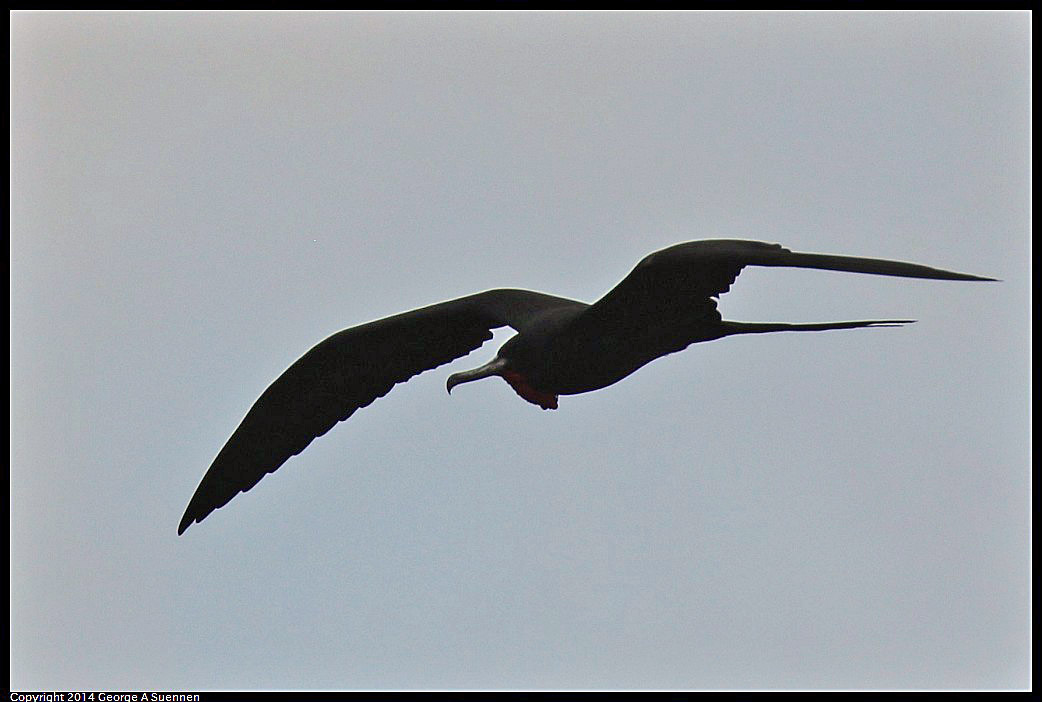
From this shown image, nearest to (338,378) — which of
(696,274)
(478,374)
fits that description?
(478,374)

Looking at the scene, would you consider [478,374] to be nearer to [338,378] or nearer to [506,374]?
[506,374]

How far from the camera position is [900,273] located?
5105 mm

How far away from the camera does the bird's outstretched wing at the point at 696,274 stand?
205 inches

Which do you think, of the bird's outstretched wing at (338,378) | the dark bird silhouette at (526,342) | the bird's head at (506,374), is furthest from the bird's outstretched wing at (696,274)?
the bird's outstretched wing at (338,378)

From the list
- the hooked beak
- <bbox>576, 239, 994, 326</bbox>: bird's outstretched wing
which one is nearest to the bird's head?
the hooked beak

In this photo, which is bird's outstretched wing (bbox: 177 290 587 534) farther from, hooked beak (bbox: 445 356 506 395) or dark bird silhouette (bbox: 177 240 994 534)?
hooked beak (bbox: 445 356 506 395)

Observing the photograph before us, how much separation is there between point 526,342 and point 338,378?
5.27ft

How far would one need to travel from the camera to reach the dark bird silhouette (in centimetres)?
570

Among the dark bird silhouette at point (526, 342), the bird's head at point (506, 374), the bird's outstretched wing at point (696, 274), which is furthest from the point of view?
the bird's head at point (506, 374)

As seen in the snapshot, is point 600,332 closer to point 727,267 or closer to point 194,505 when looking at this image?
point 727,267

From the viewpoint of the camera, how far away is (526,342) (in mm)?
6730

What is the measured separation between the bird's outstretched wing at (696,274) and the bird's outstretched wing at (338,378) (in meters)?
1.15

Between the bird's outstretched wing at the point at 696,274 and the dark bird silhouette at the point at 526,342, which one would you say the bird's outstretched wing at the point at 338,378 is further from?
the bird's outstretched wing at the point at 696,274

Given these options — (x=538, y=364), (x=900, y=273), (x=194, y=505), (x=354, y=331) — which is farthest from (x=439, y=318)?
(x=900, y=273)
